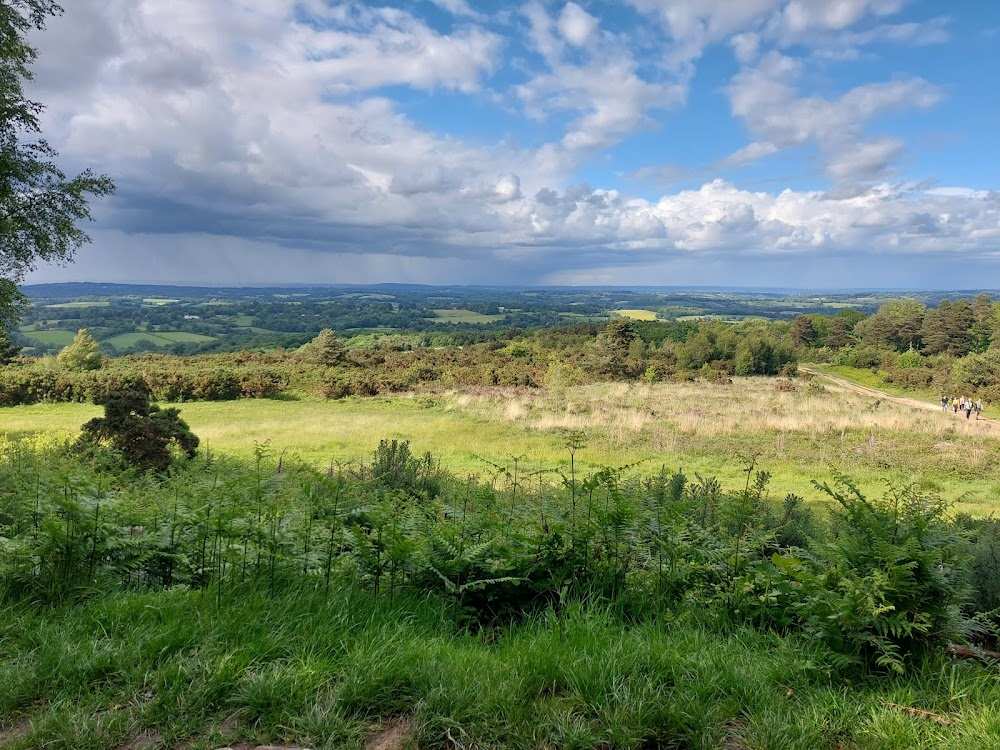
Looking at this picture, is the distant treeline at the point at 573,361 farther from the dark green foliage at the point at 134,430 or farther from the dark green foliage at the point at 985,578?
the dark green foliage at the point at 985,578

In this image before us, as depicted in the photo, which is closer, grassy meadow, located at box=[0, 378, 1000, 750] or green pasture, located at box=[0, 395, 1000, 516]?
grassy meadow, located at box=[0, 378, 1000, 750]

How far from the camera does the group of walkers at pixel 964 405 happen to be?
27.9 metres

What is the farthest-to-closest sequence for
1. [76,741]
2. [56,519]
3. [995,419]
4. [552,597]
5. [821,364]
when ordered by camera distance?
[821,364], [995,419], [552,597], [56,519], [76,741]

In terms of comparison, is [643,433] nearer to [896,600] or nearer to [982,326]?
[896,600]

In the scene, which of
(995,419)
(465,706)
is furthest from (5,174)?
(995,419)

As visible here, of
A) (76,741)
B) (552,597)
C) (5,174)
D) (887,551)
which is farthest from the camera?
(5,174)

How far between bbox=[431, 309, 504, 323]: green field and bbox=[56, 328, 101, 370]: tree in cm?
7006

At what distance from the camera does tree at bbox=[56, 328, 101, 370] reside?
33.4m

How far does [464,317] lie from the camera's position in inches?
4523

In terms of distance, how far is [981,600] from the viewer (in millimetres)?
3646

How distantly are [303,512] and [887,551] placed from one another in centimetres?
351

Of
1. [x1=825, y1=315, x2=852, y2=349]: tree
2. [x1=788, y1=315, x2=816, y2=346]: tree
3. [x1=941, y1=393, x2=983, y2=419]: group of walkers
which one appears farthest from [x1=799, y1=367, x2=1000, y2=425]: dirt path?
[x1=788, y1=315, x2=816, y2=346]: tree

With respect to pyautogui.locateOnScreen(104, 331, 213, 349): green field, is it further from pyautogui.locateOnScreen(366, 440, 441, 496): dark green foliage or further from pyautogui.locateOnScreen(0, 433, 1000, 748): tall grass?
pyautogui.locateOnScreen(0, 433, 1000, 748): tall grass

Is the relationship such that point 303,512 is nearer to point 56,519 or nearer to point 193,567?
point 193,567
